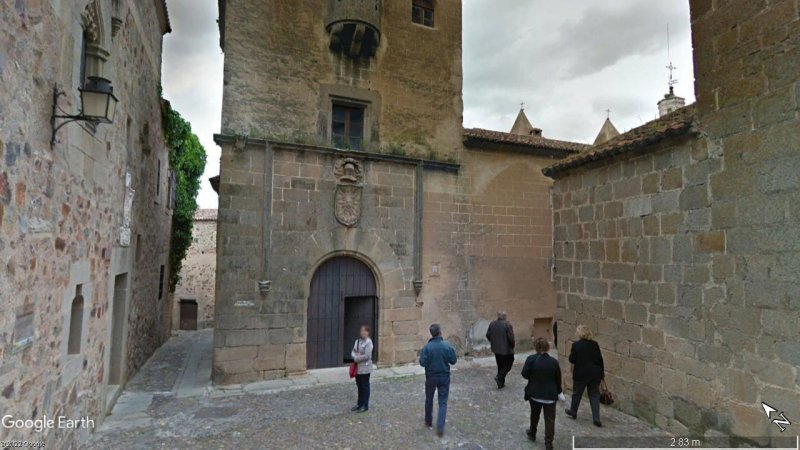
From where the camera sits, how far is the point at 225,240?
335 inches

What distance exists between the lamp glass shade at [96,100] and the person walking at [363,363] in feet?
14.3

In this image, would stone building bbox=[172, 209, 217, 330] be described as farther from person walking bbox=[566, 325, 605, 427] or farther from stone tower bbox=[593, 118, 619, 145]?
stone tower bbox=[593, 118, 619, 145]

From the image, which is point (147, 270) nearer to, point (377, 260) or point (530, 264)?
point (377, 260)

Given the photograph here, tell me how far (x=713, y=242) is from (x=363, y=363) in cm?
504

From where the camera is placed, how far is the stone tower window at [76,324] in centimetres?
499

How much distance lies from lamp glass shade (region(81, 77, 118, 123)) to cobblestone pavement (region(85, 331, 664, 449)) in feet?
13.8

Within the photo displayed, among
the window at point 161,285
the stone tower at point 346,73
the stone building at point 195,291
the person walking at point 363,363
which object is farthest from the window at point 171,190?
the person walking at point 363,363

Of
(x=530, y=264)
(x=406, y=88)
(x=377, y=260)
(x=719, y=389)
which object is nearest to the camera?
(x=719, y=389)

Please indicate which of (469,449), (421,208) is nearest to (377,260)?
→ (421,208)

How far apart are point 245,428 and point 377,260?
4698mm

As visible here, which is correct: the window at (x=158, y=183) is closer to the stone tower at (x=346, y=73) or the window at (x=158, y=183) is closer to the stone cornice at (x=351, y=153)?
the stone cornice at (x=351, y=153)

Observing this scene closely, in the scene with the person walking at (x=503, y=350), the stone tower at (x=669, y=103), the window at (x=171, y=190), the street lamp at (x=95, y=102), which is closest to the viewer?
the street lamp at (x=95, y=102)

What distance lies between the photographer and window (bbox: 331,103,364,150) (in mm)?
9992

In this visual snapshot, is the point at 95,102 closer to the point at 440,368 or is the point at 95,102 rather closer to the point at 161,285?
the point at 440,368
